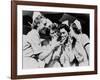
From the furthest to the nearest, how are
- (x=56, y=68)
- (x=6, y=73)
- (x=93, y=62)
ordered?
1. (x=93, y=62)
2. (x=56, y=68)
3. (x=6, y=73)

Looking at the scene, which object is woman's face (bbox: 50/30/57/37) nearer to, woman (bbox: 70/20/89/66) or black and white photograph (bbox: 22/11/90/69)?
black and white photograph (bbox: 22/11/90/69)

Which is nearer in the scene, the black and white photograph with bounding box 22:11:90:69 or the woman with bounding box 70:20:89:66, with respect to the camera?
the black and white photograph with bounding box 22:11:90:69

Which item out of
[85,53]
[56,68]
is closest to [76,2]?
[85,53]

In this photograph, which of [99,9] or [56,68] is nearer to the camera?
[56,68]

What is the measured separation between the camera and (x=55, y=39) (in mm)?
1772

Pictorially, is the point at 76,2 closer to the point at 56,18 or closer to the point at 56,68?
the point at 56,18

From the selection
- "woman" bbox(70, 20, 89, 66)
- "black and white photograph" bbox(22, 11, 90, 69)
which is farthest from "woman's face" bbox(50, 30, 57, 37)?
"woman" bbox(70, 20, 89, 66)

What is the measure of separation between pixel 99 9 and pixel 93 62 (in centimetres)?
50

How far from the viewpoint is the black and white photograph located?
170 cm

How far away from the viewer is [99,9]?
1.92 m

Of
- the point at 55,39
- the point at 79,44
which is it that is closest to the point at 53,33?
the point at 55,39

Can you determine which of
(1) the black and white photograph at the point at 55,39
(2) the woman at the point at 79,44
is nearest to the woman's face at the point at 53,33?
(1) the black and white photograph at the point at 55,39

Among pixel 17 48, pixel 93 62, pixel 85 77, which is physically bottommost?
pixel 85 77

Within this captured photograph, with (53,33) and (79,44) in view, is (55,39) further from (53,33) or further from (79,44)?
(79,44)
